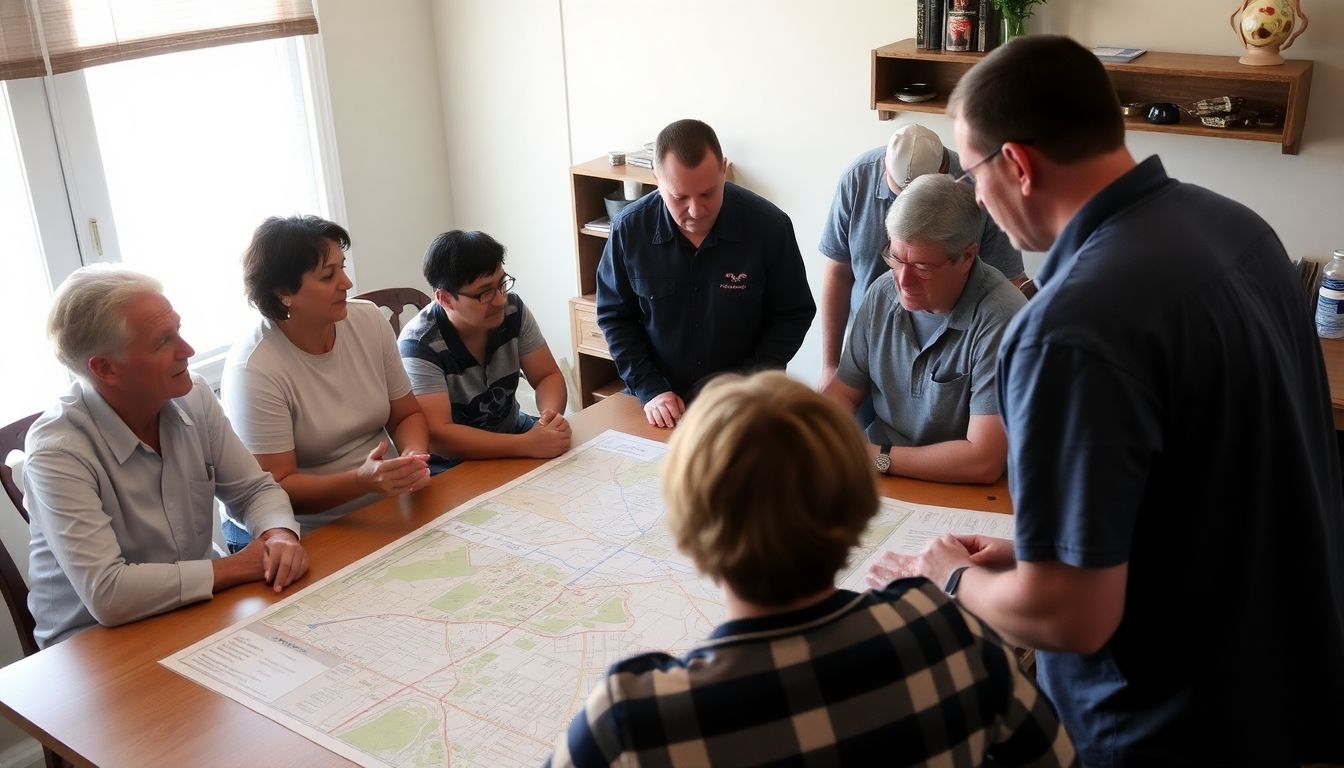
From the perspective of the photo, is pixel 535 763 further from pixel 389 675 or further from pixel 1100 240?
pixel 1100 240

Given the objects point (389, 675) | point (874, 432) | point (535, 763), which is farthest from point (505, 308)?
point (535, 763)

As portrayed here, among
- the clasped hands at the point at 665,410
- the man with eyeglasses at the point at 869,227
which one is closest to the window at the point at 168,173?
the clasped hands at the point at 665,410

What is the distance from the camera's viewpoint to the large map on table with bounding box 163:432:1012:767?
1.65 m

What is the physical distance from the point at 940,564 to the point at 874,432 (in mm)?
897

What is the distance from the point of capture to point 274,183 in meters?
4.21

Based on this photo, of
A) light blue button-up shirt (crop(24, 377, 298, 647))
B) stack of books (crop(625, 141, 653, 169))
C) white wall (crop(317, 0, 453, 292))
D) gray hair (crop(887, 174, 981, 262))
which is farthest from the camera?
white wall (crop(317, 0, 453, 292))

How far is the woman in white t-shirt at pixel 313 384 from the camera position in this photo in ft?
8.02

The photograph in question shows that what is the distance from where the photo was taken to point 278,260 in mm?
2443

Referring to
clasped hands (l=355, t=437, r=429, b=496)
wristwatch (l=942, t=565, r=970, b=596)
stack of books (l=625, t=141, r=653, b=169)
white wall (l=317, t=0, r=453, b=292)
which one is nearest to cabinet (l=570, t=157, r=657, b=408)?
stack of books (l=625, t=141, r=653, b=169)

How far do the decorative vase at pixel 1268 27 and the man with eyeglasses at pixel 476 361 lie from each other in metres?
2.08

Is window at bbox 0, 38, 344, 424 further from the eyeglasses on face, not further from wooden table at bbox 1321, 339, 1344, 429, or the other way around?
wooden table at bbox 1321, 339, 1344, 429

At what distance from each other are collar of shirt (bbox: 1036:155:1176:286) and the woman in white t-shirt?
4.91 feet

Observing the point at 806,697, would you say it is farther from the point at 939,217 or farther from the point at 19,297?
the point at 19,297

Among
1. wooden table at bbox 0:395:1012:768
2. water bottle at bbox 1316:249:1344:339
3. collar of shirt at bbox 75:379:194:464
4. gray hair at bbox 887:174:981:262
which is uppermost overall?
gray hair at bbox 887:174:981:262
